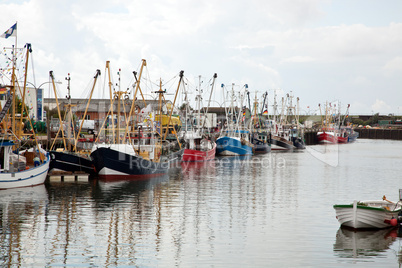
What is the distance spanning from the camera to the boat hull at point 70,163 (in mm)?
58500

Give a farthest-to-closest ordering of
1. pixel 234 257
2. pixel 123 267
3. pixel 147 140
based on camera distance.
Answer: pixel 147 140
pixel 234 257
pixel 123 267

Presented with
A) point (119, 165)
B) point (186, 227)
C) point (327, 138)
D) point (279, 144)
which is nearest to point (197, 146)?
point (119, 165)

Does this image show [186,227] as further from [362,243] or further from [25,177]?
[25,177]

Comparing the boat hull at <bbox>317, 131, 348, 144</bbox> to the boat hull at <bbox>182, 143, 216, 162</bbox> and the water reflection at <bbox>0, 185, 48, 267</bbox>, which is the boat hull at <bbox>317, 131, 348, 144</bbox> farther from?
the water reflection at <bbox>0, 185, 48, 267</bbox>

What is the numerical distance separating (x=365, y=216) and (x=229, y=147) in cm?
7559

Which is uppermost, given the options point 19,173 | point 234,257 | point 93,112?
point 93,112

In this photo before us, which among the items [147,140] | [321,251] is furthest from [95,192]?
[321,251]

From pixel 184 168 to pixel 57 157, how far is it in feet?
81.5

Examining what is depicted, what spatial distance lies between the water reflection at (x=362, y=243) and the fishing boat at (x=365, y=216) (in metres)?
0.44

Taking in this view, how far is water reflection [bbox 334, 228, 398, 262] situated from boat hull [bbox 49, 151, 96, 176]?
3476 cm

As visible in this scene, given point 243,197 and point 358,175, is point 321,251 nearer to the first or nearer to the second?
point 243,197

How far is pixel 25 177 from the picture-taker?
49969 millimetres

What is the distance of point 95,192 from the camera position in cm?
5094

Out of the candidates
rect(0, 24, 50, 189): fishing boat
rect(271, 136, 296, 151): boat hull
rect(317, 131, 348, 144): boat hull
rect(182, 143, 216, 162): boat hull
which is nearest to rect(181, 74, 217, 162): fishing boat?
rect(182, 143, 216, 162): boat hull
